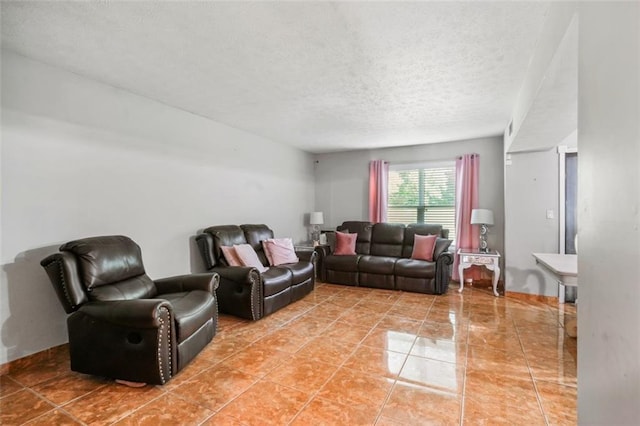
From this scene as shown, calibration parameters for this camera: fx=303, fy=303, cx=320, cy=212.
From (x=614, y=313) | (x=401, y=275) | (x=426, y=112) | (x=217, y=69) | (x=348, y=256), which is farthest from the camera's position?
(x=348, y=256)

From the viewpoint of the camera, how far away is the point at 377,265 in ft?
15.7

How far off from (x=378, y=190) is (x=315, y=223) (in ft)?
4.57

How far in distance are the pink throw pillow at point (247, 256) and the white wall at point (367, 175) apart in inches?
108

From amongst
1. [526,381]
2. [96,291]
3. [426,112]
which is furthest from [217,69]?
[526,381]

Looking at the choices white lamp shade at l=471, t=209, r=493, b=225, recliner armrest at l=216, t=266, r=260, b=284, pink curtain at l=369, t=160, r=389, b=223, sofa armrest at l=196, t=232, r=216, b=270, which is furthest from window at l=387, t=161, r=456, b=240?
sofa armrest at l=196, t=232, r=216, b=270

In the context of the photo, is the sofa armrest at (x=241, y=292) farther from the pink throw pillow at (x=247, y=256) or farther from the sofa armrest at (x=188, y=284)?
the sofa armrest at (x=188, y=284)

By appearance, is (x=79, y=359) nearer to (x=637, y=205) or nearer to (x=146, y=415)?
(x=146, y=415)

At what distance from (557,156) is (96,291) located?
5503mm

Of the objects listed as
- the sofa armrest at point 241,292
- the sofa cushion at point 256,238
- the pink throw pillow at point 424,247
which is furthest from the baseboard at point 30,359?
the pink throw pillow at point 424,247

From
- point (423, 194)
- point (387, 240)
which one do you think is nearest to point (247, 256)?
point (387, 240)

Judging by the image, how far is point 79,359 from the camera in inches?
87.8

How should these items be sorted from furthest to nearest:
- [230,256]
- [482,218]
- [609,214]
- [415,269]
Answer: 1. [482,218]
2. [415,269]
3. [230,256]
4. [609,214]

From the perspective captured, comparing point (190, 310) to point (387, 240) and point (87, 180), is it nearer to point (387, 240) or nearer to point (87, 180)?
point (87, 180)

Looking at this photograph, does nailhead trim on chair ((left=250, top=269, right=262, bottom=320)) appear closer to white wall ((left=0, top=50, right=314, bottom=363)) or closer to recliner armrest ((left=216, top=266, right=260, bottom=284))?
recliner armrest ((left=216, top=266, right=260, bottom=284))
